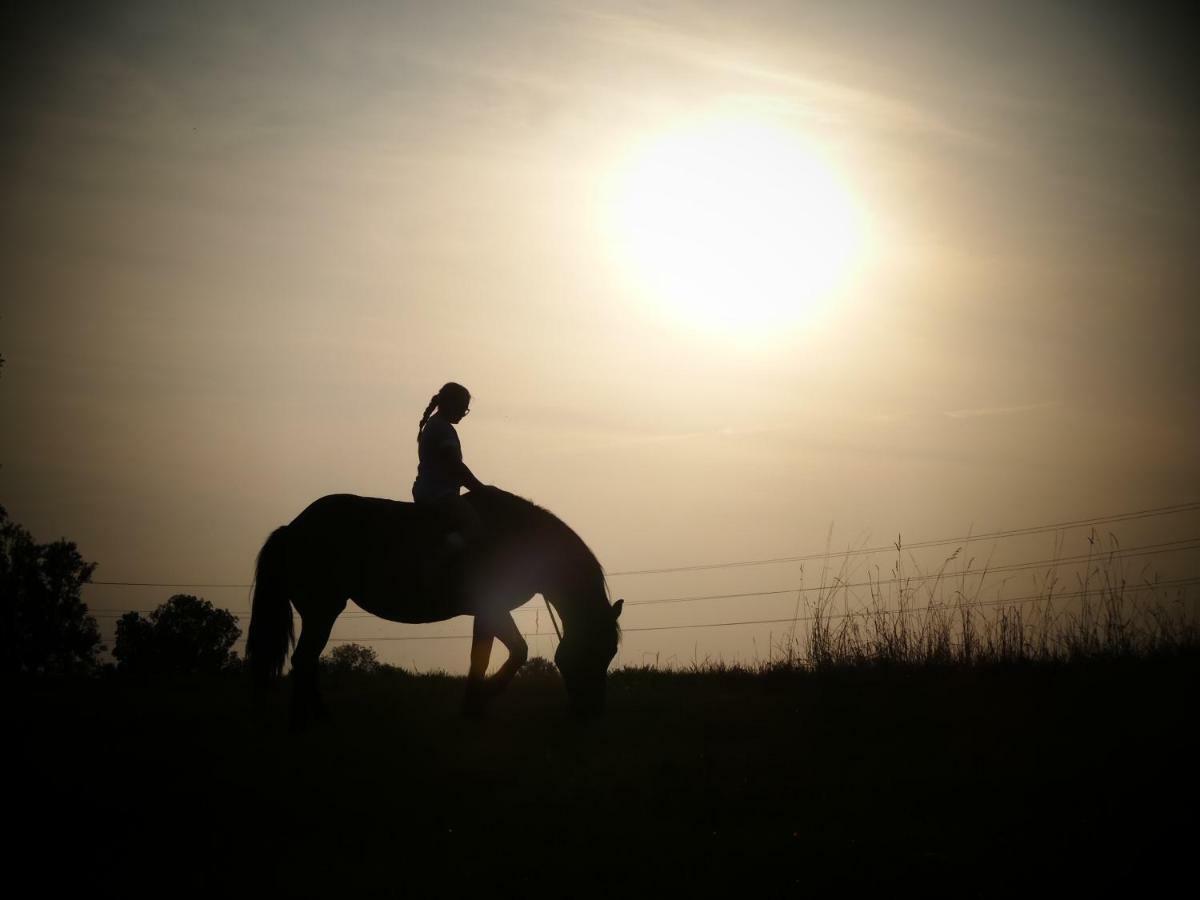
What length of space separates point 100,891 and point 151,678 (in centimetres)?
778

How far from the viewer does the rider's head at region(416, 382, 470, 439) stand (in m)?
10.1

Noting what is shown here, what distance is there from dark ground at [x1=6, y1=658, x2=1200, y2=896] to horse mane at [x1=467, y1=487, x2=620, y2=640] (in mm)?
1583

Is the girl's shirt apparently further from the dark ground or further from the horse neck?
the dark ground

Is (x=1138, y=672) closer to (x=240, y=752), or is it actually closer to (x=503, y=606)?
(x=503, y=606)

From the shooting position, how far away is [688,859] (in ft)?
20.7

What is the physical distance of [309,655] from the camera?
9.86 meters

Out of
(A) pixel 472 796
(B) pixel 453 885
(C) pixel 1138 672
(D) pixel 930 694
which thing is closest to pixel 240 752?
(A) pixel 472 796

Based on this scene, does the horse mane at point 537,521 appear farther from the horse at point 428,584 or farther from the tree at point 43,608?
the tree at point 43,608

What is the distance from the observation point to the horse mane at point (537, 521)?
1062 centimetres

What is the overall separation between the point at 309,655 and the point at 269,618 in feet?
2.50

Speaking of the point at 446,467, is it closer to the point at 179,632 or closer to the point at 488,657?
the point at 488,657

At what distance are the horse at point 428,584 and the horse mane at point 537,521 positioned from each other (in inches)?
0.7

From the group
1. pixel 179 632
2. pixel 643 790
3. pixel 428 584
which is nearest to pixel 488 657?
pixel 428 584

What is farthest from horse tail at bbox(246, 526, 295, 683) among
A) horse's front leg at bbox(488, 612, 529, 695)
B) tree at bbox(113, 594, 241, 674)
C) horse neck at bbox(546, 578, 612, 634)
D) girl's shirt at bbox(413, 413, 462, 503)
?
tree at bbox(113, 594, 241, 674)
